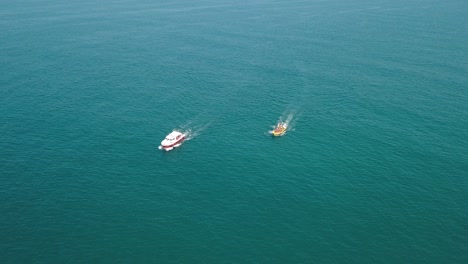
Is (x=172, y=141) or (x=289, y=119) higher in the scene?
(x=172, y=141)

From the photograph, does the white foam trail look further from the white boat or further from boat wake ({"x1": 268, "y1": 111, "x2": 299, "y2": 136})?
boat wake ({"x1": 268, "y1": 111, "x2": 299, "y2": 136})

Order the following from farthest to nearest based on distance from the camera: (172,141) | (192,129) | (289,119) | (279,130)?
(289,119)
(192,129)
(279,130)
(172,141)

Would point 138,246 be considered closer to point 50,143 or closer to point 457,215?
point 50,143

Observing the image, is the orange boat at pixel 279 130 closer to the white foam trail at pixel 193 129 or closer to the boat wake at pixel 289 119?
the boat wake at pixel 289 119

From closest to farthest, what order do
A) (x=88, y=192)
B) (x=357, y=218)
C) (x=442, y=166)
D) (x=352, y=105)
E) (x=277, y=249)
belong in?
1. (x=277, y=249)
2. (x=357, y=218)
3. (x=88, y=192)
4. (x=442, y=166)
5. (x=352, y=105)

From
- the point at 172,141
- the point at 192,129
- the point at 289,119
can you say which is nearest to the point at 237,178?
the point at 172,141

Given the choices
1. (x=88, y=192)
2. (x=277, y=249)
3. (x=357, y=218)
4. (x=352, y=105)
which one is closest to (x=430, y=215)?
(x=357, y=218)

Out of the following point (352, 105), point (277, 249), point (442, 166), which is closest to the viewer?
point (277, 249)

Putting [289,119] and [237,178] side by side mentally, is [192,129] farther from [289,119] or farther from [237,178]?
[289,119]
